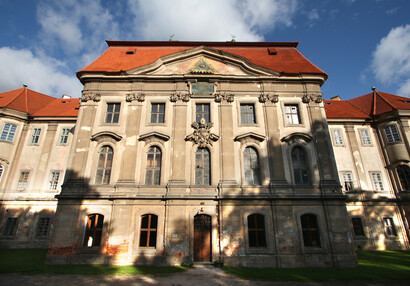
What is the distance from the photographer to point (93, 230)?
44.7 feet

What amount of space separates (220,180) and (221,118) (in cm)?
431

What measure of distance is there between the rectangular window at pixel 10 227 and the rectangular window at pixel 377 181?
1259 inches

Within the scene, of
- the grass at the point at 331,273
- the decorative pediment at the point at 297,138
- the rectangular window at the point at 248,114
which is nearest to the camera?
the grass at the point at 331,273

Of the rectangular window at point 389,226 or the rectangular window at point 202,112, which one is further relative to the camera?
the rectangular window at point 389,226

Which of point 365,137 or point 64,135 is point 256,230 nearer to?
point 365,137

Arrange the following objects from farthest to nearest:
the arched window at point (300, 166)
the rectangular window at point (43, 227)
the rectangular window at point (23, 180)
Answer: the rectangular window at point (23, 180), the rectangular window at point (43, 227), the arched window at point (300, 166)

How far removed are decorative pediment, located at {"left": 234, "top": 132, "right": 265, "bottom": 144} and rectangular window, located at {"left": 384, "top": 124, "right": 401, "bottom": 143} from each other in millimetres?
14828

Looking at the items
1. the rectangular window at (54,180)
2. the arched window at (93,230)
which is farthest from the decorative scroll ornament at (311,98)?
the rectangular window at (54,180)

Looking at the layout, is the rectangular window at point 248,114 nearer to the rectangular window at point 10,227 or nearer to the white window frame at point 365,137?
the white window frame at point 365,137

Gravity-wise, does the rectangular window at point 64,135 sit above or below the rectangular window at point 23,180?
above

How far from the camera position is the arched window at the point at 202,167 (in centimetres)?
1451

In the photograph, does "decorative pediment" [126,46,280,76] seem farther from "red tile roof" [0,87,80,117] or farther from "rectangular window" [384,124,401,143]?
"rectangular window" [384,124,401,143]

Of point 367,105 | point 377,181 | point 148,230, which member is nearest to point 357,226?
point 377,181

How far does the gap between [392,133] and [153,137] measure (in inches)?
864
